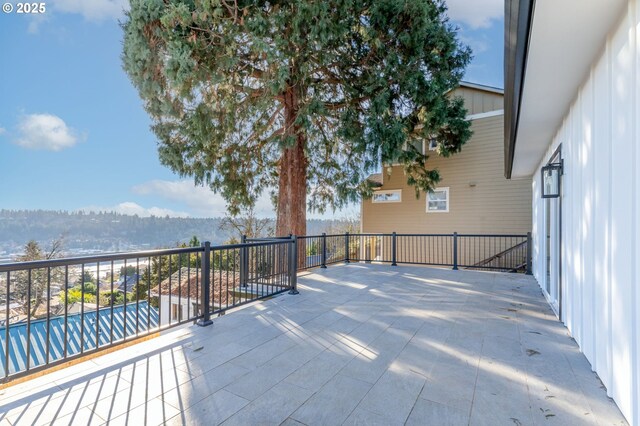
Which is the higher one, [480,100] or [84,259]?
[480,100]

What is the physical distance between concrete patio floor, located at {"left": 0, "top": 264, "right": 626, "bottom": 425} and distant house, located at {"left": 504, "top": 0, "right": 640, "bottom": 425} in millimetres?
342

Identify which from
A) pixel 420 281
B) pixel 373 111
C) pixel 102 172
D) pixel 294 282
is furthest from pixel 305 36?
pixel 102 172

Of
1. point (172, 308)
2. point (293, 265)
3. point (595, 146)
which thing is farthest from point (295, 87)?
point (172, 308)

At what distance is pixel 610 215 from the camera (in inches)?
82.8

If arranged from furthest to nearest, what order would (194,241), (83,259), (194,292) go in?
(194,241)
(194,292)
(83,259)

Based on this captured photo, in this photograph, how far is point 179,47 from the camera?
607 centimetres

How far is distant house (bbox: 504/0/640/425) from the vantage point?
5.76ft

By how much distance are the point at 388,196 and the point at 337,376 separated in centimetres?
947

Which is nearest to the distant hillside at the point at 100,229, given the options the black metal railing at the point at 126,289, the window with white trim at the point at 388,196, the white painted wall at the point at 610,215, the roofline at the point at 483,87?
the window with white trim at the point at 388,196

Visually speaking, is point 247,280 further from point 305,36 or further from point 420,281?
point 305,36

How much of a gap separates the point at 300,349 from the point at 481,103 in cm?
1042

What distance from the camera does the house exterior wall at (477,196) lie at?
30.2ft

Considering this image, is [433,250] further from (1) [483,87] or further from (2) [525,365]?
(2) [525,365]

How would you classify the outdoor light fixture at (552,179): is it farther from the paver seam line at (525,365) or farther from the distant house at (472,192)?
the distant house at (472,192)
